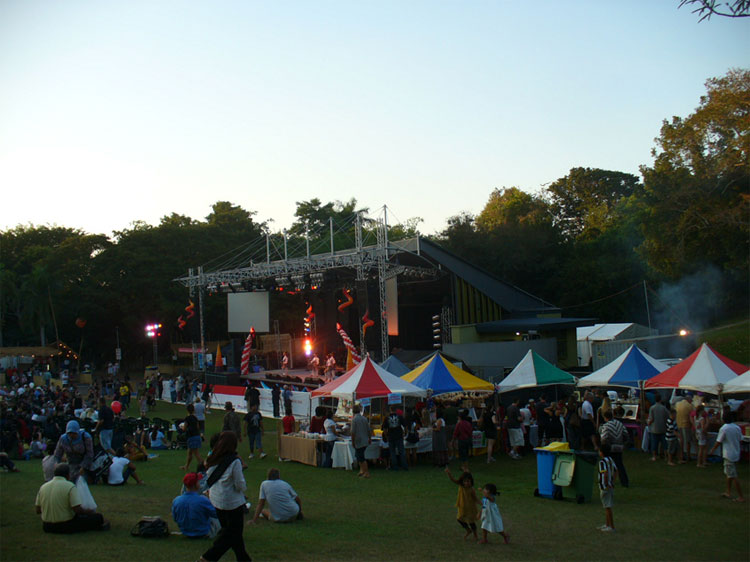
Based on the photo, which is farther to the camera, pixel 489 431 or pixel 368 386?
pixel 368 386

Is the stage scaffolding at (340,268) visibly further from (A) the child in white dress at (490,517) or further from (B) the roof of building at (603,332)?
(A) the child in white dress at (490,517)

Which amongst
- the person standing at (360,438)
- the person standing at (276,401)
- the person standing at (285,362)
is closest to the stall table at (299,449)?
the person standing at (360,438)

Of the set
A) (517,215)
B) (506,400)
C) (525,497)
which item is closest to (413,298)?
(506,400)

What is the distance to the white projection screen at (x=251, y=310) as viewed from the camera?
118 feet

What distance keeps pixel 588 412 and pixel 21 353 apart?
3778 centimetres

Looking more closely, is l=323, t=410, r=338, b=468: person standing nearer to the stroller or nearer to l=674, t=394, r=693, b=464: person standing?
the stroller

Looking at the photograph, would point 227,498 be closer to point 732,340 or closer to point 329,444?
point 329,444

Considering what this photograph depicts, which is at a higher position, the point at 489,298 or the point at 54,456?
the point at 489,298

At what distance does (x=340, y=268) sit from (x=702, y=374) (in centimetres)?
2054

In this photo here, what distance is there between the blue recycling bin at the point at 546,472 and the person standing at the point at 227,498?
5.52 metres

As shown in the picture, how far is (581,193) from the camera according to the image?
61188mm

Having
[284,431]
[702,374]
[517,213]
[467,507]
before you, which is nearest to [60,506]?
[467,507]

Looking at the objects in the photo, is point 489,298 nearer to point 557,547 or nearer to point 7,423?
point 7,423

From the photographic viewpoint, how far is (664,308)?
4319cm
